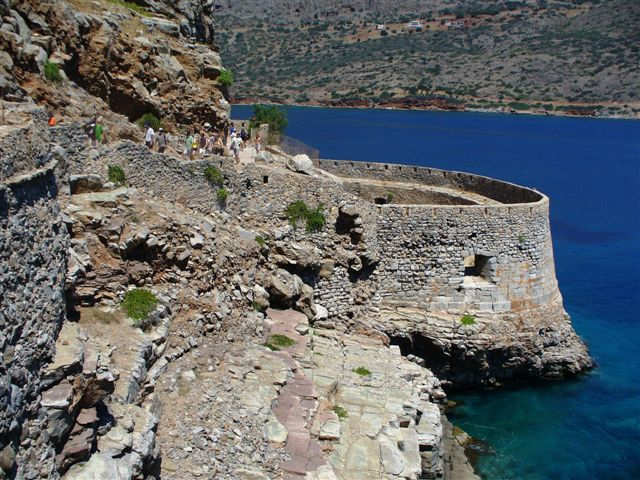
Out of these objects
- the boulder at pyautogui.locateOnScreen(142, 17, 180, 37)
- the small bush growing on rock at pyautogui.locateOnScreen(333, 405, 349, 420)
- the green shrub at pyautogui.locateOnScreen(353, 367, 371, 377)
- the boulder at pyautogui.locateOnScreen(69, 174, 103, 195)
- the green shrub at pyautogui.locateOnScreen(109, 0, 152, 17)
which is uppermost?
the green shrub at pyautogui.locateOnScreen(109, 0, 152, 17)

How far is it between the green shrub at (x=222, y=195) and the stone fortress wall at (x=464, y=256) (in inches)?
226

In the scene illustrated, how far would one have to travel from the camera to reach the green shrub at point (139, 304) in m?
15.2

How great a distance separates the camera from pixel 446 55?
467 ft

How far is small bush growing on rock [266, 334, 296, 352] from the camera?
1922 centimetres

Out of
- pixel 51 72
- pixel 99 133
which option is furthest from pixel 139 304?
pixel 51 72

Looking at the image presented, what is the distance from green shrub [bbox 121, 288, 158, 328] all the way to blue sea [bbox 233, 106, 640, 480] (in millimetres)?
10742

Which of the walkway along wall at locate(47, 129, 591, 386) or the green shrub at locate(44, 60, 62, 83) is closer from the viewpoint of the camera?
the green shrub at locate(44, 60, 62, 83)

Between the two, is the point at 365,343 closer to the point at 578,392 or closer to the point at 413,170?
the point at 578,392

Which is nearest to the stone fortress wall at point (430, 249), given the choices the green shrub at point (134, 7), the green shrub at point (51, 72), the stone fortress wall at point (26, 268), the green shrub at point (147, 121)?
the green shrub at point (147, 121)

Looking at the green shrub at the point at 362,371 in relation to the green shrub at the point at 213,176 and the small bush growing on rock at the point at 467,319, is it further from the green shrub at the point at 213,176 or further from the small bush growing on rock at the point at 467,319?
the green shrub at the point at 213,176

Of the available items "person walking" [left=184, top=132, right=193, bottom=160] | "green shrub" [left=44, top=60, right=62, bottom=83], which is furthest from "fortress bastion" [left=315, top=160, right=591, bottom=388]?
"green shrub" [left=44, top=60, right=62, bottom=83]

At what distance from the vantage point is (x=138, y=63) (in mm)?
23828

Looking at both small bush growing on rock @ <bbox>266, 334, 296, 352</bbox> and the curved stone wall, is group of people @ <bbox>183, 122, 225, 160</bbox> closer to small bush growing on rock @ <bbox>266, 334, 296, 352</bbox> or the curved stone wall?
small bush growing on rock @ <bbox>266, 334, 296, 352</bbox>

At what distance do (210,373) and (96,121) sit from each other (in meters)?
7.75
